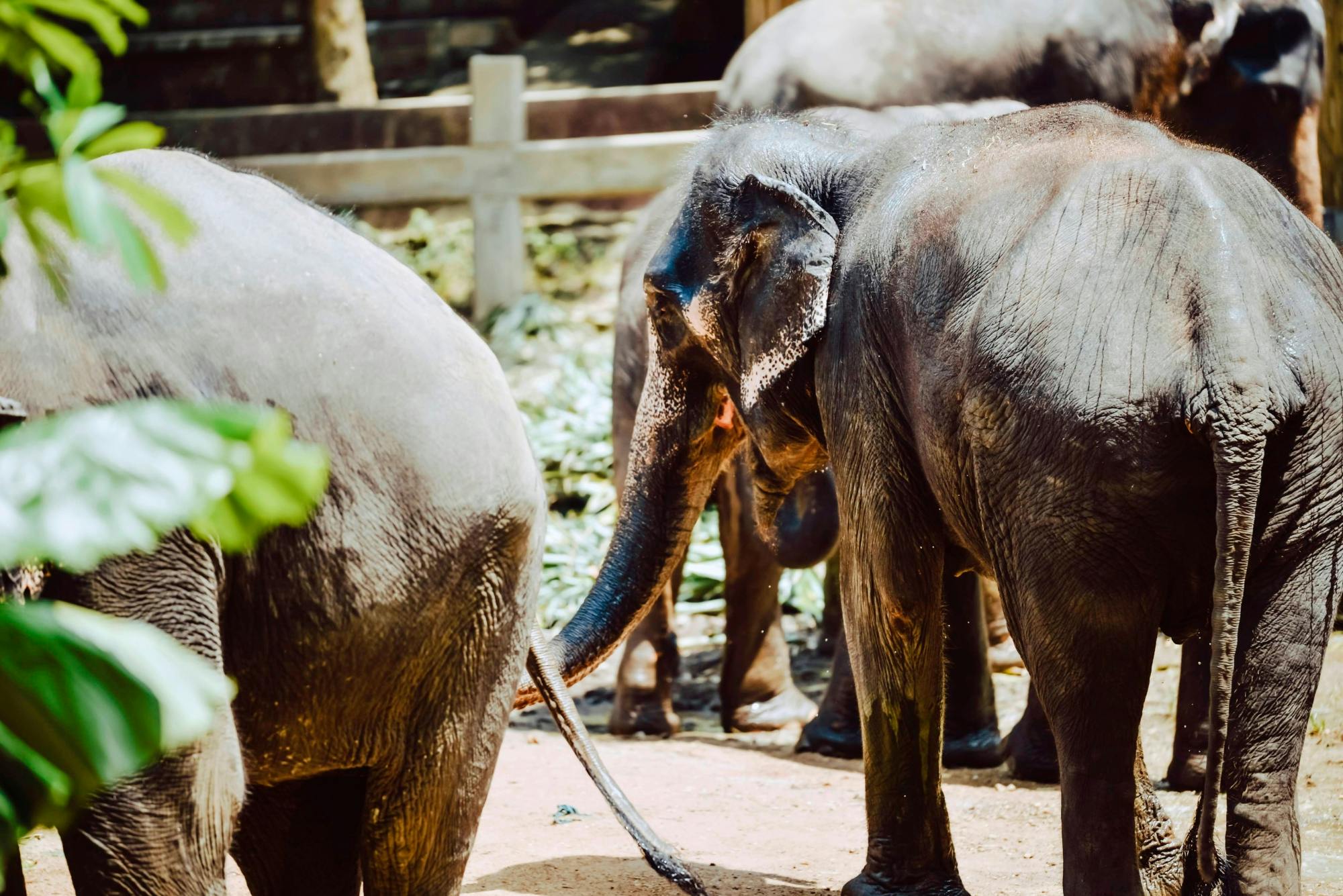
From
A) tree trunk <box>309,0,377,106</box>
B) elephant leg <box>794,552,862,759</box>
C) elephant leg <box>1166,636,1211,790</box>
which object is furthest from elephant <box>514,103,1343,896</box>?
tree trunk <box>309,0,377,106</box>

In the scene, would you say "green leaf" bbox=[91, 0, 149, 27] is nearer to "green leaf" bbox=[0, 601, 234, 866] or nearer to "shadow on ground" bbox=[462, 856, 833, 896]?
"green leaf" bbox=[0, 601, 234, 866]

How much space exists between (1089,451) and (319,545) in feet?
4.04

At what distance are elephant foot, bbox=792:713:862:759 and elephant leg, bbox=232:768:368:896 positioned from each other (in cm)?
301

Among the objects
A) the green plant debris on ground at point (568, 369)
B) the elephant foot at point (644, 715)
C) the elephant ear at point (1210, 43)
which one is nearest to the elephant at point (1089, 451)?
the elephant foot at point (644, 715)

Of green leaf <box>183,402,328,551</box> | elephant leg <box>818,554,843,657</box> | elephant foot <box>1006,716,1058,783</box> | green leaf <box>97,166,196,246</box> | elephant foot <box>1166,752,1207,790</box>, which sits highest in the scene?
green leaf <box>97,166,196,246</box>

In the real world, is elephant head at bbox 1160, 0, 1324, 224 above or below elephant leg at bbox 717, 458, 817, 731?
above

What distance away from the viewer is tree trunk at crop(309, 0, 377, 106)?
41.2 feet

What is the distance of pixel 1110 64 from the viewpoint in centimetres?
590

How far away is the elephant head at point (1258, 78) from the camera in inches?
229

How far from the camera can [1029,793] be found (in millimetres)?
4832

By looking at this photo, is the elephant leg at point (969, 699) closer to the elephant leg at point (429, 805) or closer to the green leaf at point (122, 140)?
the elephant leg at point (429, 805)

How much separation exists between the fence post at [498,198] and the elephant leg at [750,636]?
14.4 feet

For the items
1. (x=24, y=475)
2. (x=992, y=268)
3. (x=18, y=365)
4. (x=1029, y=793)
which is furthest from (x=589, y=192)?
(x=24, y=475)

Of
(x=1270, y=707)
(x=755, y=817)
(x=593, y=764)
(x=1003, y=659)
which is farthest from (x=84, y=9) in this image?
(x=1003, y=659)
